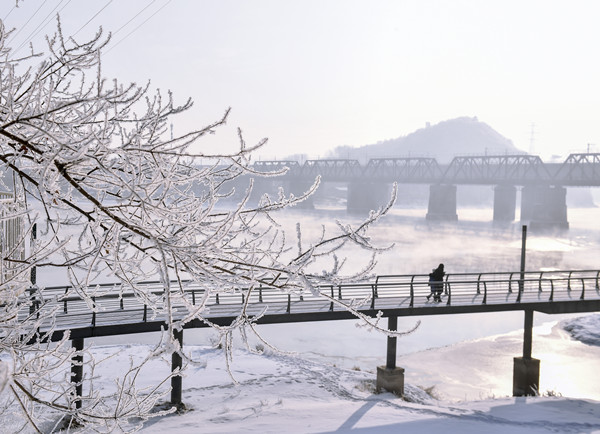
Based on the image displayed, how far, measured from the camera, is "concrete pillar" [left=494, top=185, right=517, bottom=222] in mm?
130875

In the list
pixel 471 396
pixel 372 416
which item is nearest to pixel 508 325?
pixel 471 396

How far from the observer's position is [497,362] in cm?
3294

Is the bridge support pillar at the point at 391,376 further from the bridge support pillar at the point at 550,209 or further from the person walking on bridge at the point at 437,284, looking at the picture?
the bridge support pillar at the point at 550,209

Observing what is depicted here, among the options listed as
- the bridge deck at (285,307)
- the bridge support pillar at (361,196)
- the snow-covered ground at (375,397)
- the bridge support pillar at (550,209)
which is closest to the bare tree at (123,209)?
the bridge deck at (285,307)

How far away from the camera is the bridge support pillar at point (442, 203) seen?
127 meters

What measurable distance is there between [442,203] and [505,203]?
15.8 meters

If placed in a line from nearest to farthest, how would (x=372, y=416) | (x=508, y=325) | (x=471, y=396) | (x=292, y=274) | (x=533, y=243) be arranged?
(x=292, y=274)
(x=372, y=416)
(x=471, y=396)
(x=508, y=325)
(x=533, y=243)

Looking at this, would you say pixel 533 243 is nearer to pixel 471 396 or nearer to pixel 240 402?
pixel 471 396

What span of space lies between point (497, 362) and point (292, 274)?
32.1 metres

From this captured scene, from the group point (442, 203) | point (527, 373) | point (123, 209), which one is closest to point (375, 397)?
point (527, 373)

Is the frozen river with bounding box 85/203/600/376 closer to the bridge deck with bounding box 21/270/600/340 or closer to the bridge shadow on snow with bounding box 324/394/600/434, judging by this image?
the bridge deck with bounding box 21/270/600/340

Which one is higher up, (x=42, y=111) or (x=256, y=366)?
(x=42, y=111)

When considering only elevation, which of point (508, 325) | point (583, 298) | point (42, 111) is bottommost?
point (508, 325)

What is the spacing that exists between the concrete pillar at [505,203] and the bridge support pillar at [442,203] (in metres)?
11.2
